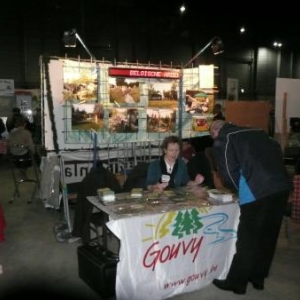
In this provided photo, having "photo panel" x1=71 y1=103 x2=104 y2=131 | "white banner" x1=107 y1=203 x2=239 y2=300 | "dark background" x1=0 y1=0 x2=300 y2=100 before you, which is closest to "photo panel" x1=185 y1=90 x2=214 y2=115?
"photo panel" x1=71 y1=103 x2=104 y2=131

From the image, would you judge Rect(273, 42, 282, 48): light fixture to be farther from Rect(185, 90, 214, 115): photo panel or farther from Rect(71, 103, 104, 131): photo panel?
Rect(71, 103, 104, 131): photo panel

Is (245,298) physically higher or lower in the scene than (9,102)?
lower

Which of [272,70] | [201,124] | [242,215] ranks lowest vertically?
[242,215]

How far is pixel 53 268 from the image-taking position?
327 centimetres

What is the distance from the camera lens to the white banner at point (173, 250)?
2420mm

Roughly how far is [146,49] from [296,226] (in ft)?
37.0

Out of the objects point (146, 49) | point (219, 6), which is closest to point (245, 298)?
point (146, 49)

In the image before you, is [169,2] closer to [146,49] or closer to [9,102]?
[146,49]

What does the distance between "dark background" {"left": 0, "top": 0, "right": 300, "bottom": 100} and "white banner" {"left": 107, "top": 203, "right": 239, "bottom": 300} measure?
8.57m

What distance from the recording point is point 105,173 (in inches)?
139

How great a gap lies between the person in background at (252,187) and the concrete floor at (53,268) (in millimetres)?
286

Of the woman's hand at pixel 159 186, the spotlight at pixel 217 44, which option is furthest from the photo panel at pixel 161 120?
the woman's hand at pixel 159 186

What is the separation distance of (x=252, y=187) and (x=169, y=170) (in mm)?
1009

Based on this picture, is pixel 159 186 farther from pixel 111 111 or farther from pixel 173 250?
pixel 111 111
